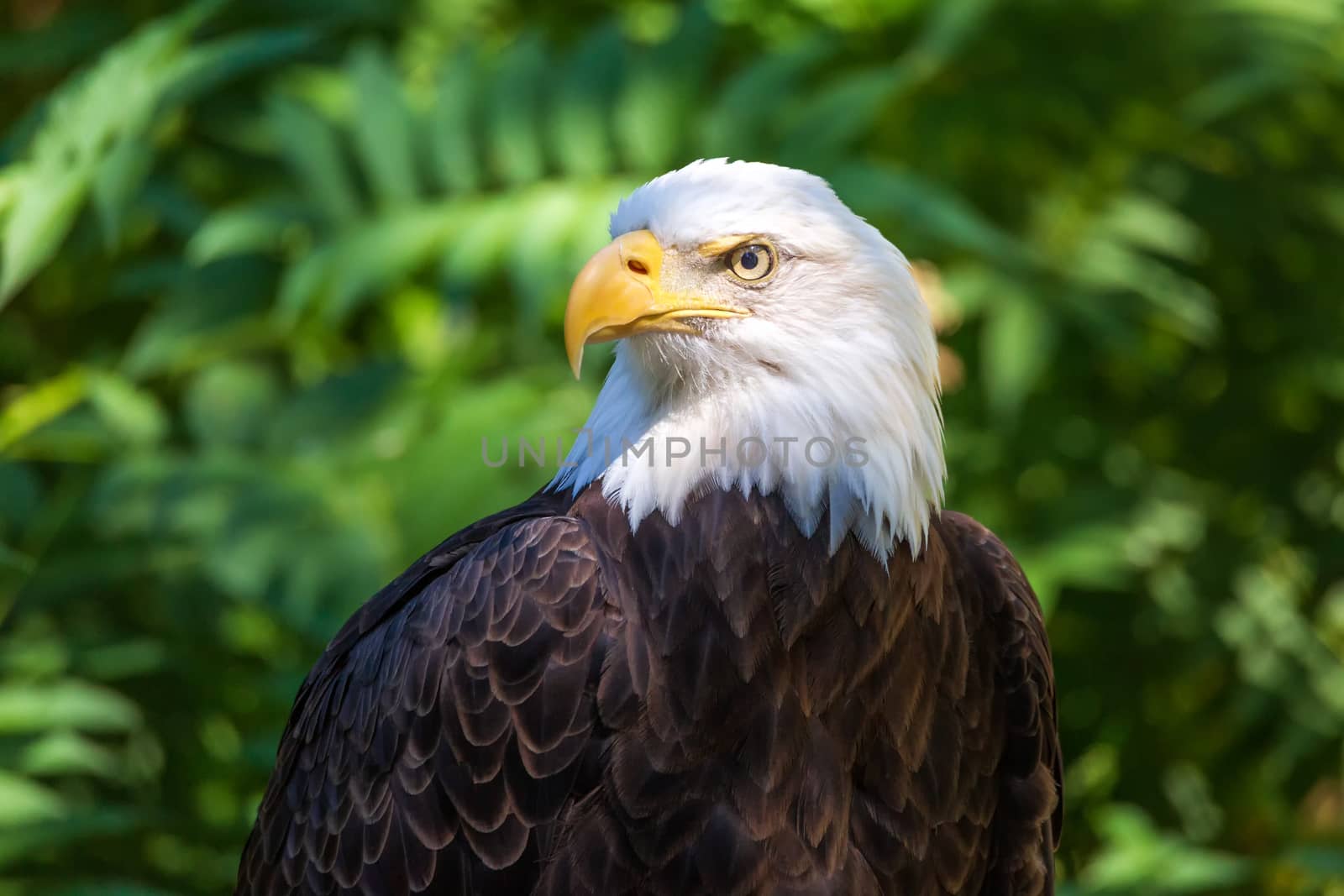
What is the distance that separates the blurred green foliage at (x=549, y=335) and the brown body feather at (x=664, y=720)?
0.86 metres

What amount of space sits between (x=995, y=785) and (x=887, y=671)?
1.20ft

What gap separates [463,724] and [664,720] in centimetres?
29

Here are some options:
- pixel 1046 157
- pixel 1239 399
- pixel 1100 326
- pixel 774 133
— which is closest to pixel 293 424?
Result: pixel 774 133

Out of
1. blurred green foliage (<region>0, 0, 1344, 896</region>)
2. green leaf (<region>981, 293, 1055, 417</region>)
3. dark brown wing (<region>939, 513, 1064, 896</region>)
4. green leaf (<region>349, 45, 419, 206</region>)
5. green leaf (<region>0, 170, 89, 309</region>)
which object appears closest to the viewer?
dark brown wing (<region>939, 513, 1064, 896</region>)

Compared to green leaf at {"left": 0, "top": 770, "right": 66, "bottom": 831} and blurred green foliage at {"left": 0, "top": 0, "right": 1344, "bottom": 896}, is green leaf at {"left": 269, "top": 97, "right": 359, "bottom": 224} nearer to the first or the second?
blurred green foliage at {"left": 0, "top": 0, "right": 1344, "bottom": 896}

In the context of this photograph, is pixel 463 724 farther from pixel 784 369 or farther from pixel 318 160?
pixel 318 160

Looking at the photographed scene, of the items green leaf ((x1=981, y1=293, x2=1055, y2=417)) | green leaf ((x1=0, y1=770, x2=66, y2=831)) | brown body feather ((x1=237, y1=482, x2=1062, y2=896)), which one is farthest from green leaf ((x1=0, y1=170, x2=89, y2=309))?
green leaf ((x1=981, y1=293, x2=1055, y2=417))

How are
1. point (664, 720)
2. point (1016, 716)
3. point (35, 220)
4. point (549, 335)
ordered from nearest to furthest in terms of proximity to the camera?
point (664, 720) < point (1016, 716) < point (35, 220) < point (549, 335)

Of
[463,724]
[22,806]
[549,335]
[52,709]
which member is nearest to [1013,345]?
[549,335]

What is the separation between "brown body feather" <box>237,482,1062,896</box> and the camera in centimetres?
198

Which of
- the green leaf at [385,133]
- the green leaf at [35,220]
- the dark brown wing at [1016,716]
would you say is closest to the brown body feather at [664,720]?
the dark brown wing at [1016,716]

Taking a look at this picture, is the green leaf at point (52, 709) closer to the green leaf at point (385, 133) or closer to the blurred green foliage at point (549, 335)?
the blurred green foliage at point (549, 335)

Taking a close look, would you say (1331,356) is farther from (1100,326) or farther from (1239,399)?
(1100,326)

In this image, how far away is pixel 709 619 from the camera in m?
1.99
